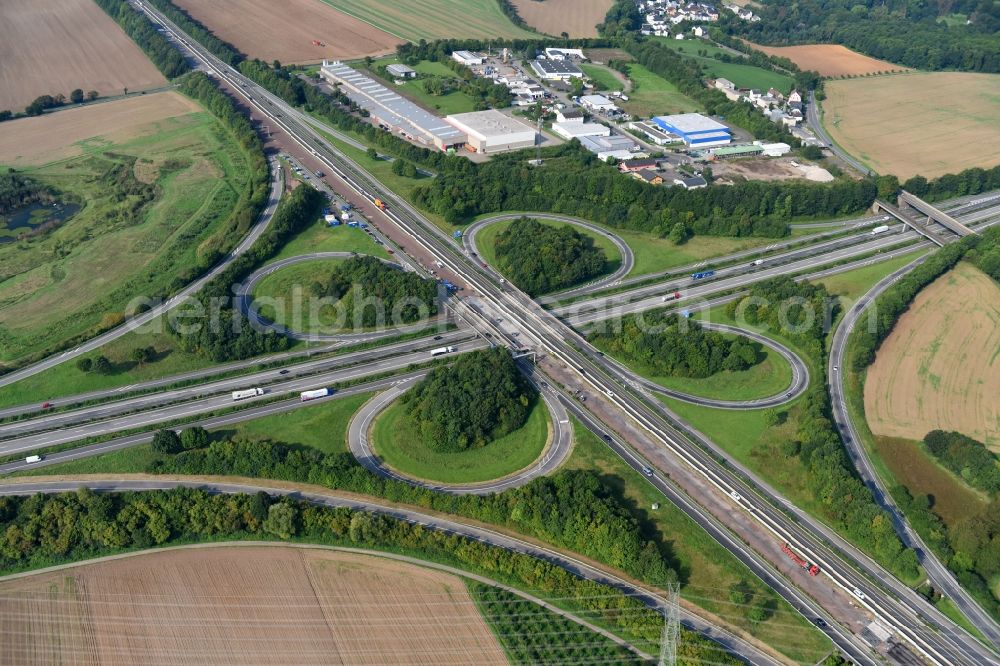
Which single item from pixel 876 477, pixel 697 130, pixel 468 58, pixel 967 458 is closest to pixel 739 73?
pixel 697 130

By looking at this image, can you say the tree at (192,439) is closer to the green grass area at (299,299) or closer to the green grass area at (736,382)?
the green grass area at (299,299)

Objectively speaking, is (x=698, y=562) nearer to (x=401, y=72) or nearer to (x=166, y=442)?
(x=166, y=442)

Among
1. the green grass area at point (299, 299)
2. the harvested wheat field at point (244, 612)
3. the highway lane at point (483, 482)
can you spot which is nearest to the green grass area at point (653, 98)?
the green grass area at point (299, 299)

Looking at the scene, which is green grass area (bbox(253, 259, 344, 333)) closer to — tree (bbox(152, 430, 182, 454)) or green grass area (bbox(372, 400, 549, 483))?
green grass area (bbox(372, 400, 549, 483))

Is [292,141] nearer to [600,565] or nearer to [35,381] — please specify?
[35,381]

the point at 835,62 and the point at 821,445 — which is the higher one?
the point at 835,62

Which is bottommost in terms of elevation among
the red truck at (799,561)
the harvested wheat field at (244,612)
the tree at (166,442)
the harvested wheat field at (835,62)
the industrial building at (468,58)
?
the harvested wheat field at (244,612)
